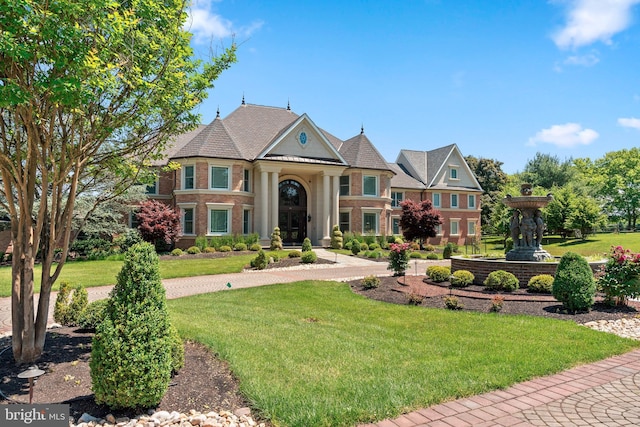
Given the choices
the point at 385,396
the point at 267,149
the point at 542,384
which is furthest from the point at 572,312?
the point at 267,149

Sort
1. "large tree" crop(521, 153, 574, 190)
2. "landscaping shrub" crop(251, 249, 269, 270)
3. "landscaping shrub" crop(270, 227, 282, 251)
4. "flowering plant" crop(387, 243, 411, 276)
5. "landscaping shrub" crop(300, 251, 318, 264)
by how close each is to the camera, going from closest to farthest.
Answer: "flowering plant" crop(387, 243, 411, 276) → "landscaping shrub" crop(251, 249, 269, 270) → "landscaping shrub" crop(300, 251, 318, 264) → "landscaping shrub" crop(270, 227, 282, 251) → "large tree" crop(521, 153, 574, 190)

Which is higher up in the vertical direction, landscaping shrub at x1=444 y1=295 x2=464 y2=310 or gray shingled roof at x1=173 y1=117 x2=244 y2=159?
gray shingled roof at x1=173 y1=117 x2=244 y2=159

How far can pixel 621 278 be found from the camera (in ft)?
30.6

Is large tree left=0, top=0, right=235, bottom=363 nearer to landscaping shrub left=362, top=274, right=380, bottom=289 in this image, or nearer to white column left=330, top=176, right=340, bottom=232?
landscaping shrub left=362, top=274, right=380, bottom=289

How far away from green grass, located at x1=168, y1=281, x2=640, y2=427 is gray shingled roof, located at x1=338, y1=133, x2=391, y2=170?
23.1 m

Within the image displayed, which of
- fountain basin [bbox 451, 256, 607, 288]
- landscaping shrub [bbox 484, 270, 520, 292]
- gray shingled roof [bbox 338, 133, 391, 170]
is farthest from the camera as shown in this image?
gray shingled roof [bbox 338, 133, 391, 170]

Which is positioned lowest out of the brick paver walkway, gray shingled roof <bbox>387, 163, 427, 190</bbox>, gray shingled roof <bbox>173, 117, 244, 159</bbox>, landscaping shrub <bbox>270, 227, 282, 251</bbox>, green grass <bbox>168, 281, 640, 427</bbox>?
the brick paver walkway

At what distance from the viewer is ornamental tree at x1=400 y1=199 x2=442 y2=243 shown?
1256 inches

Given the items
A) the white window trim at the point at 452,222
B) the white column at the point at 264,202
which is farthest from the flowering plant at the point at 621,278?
the white window trim at the point at 452,222

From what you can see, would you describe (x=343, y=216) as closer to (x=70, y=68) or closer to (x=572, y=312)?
(x=572, y=312)

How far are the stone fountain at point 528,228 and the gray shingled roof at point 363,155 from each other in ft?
60.7

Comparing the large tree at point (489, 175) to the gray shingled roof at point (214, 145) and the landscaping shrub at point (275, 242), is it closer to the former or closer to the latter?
the landscaping shrub at point (275, 242)

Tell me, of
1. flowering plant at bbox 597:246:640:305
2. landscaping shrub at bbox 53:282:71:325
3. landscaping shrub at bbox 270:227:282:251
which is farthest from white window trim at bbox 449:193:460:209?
landscaping shrub at bbox 53:282:71:325

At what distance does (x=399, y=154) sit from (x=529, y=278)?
32975mm
